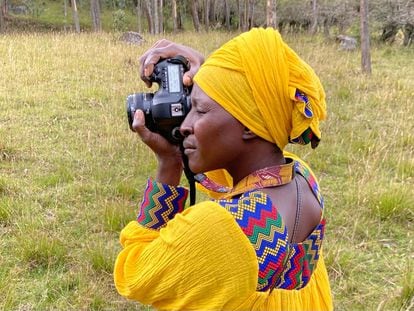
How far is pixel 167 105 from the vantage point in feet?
5.51

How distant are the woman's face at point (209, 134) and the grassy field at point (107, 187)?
1.59 m

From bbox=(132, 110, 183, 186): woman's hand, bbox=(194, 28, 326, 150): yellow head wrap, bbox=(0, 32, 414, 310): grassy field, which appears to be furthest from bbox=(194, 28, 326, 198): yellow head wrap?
bbox=(0, 32, 414, 310): grassy field

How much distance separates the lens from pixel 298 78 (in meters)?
1.46

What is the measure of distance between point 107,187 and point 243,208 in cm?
312

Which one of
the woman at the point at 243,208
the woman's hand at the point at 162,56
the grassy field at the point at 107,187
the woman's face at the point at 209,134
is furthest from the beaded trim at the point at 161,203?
the grassy field at the point at 107,187

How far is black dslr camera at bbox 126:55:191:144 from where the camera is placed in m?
1.67

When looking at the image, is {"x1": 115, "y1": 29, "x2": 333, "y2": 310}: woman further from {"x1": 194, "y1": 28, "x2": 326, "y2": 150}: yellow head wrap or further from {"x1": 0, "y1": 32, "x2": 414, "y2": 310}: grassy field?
{"x1": 0, "y1": 32, "x2": 414, "y2": 310}: grassy field

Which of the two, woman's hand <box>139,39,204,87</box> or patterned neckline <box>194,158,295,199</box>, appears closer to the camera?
patterned neckline <box>194,158,295,199</box>

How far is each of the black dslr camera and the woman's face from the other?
0.29 ft

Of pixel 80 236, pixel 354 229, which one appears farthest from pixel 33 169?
pixel 354 229

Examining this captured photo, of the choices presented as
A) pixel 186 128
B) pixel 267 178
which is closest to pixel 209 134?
pixel 186 128

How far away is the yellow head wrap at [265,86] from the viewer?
4.73 feet

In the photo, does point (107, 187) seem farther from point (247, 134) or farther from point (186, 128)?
point (247, 134)

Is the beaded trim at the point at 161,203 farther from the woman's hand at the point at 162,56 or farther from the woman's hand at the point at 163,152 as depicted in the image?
the woman's hand at the point at 162,56
